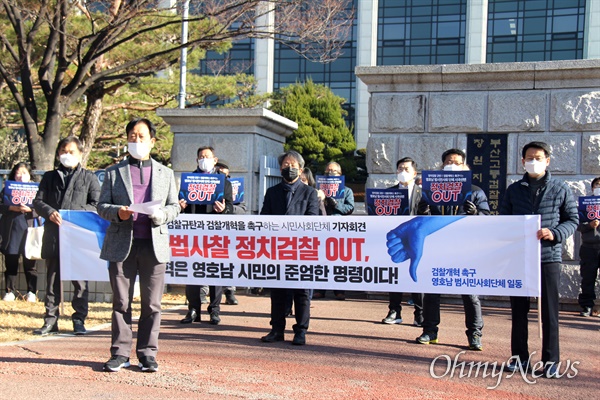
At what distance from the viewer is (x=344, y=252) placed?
7746mm

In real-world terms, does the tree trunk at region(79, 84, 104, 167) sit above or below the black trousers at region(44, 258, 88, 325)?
above

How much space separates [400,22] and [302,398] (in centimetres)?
4507

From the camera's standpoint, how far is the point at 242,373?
6.27 meters

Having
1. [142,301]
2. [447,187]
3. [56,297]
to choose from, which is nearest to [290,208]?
[447,187]

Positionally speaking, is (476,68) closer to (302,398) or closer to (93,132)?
(302,398)

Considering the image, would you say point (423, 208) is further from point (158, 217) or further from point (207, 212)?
point (158, 217)

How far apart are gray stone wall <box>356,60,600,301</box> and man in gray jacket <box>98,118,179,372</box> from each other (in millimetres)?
5694

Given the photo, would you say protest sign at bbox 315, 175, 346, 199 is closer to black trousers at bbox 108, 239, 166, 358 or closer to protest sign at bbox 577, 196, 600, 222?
protest sign at bbox 577, 196, 600, 222

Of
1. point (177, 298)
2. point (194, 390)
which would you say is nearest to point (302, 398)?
point (194, 390)

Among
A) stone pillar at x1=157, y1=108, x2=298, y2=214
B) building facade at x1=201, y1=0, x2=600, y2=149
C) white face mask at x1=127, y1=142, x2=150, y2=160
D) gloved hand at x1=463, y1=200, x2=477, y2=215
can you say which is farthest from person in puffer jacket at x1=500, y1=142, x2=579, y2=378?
building facade at x1=201, y1=0, x2=600, y2=149

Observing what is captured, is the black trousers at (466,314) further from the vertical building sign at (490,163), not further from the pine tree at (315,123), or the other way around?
the pine tree at (315,123)

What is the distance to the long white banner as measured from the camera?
7102 millimetres

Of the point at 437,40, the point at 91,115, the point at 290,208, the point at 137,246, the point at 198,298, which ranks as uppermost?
the point at 437,40

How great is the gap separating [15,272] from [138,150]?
217 inches
